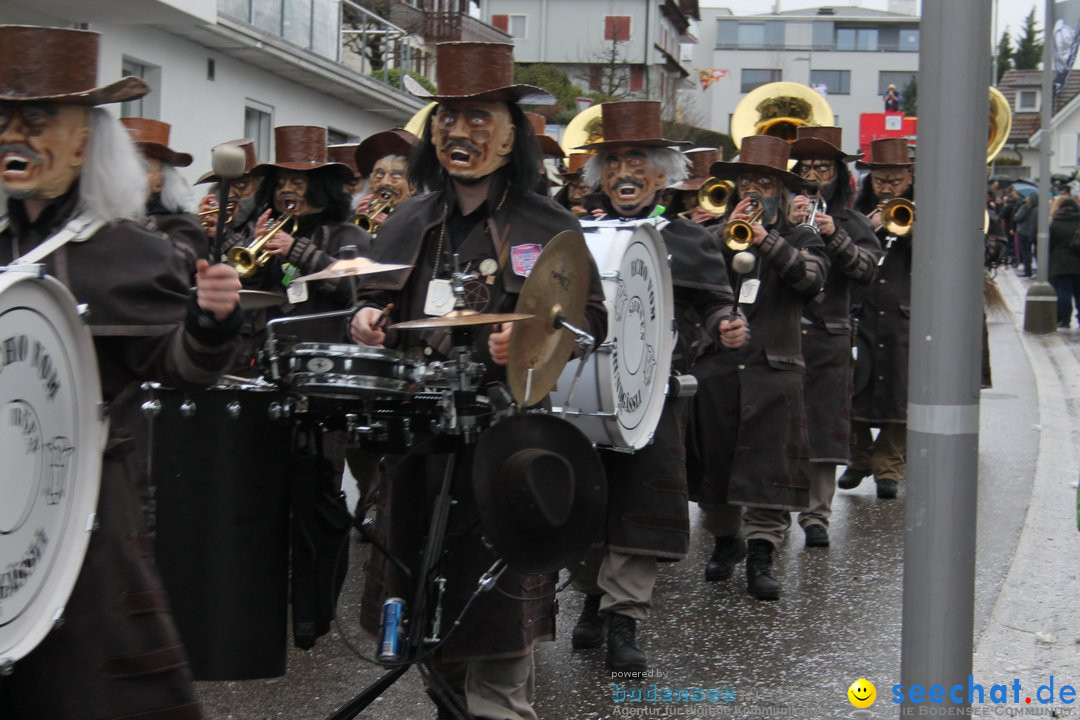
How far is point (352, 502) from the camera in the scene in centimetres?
859

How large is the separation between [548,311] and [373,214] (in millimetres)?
4693

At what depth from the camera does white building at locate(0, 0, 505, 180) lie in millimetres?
15141

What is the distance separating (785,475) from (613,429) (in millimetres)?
1698

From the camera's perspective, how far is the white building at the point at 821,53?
78750 mm

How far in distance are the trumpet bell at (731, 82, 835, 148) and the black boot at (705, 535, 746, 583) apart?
12.6 ft

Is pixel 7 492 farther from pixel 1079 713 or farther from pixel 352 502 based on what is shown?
pixel 352 502

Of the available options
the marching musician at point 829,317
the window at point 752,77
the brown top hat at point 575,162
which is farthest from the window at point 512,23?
Result: the brown top hat at point 575,162

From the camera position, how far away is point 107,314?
128 inches

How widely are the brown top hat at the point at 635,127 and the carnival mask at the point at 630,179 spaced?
0.15 feet

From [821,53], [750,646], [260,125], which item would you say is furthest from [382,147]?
[821,53]

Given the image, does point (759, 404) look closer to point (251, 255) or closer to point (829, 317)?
point (829, 317)

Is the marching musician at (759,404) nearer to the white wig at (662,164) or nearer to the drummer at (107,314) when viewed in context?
the white wig at (662,164)

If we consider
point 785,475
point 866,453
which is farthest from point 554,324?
point 866,453

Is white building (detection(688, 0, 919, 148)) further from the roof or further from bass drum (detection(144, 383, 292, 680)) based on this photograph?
bass drum (detection(144, 383, 292, 680))
